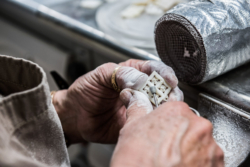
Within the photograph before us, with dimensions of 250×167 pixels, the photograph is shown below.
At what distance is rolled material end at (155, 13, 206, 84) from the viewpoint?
676 mm

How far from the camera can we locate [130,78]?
0.65 metres

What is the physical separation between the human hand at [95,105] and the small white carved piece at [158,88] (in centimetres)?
4

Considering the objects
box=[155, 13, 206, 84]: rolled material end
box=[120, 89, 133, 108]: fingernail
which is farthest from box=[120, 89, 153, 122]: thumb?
box=[155, 13, 206, 84]: rolled material end

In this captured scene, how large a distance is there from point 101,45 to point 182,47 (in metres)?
0.47

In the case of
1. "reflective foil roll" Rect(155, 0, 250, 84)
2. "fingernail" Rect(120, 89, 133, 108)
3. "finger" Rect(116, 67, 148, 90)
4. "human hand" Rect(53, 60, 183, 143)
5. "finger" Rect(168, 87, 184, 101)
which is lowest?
"human hand" Rect(53, 60, 183, 143)

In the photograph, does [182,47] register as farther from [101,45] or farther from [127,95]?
[101,45]

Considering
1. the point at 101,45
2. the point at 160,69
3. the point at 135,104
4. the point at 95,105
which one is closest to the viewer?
the point at 135,104

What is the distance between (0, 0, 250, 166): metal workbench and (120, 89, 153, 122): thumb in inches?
10.5

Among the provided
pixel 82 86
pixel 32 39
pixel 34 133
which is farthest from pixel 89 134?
pixel 32 39

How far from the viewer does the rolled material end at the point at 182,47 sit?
2.22ft

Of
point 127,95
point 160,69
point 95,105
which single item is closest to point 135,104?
point 127,95

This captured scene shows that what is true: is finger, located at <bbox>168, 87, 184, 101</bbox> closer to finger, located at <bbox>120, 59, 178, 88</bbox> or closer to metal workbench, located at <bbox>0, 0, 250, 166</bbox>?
finger, located at <bbox>120, 59, 178, 88</bbox>

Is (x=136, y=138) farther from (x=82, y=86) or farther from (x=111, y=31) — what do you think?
(x=111, y=31)

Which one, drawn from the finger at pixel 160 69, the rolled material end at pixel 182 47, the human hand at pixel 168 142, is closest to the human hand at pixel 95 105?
the finger at pixel 160 69
